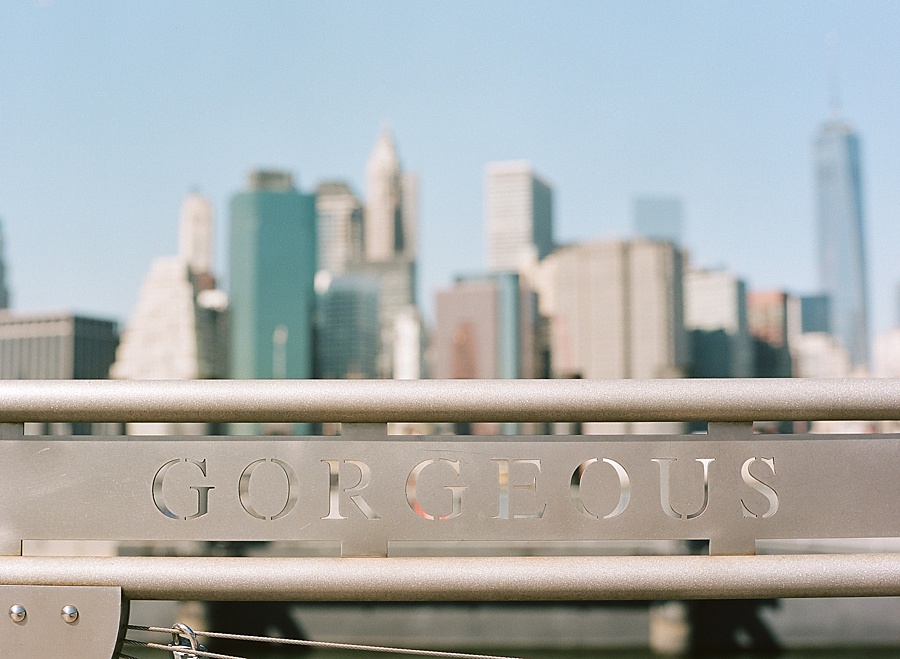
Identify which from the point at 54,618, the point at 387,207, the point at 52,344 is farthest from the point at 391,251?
the point at 54,618

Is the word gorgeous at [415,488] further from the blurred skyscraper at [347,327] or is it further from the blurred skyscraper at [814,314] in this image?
the blurred skyscraper at [814,314]

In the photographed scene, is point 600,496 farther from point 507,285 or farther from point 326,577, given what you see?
point 507,285

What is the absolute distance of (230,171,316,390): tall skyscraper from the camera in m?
107

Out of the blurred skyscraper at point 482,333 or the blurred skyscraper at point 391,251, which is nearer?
the blurred skyscraper at point 482,333

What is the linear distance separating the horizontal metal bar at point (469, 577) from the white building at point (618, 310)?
10101 cm

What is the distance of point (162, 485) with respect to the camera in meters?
1.73

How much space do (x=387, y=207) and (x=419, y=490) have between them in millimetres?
139956

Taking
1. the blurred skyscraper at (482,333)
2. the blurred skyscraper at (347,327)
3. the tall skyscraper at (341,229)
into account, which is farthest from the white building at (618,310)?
the tall skyscraper at (341,229)

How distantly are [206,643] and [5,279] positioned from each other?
11243cm

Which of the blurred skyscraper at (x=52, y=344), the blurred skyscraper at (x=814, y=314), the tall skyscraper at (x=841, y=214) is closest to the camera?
the blurred skyscraper at (x=52, y=344)

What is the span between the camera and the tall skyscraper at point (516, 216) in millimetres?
130625

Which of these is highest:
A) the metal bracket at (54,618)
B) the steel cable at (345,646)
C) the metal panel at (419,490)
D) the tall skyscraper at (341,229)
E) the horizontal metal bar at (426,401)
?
the tall skyscraper at (341,229)

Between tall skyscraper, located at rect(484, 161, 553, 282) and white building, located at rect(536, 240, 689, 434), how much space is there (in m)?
14.5

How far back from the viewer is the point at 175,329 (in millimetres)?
111812
